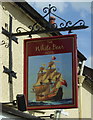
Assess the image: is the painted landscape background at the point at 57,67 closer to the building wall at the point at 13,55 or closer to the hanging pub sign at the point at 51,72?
the hanging pub sign at the point at 51,72

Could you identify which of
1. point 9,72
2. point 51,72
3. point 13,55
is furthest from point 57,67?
point 13,55

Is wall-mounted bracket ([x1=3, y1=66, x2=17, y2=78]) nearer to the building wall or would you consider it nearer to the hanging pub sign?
the building wall

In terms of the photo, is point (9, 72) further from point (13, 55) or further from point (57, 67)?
point (57, 67)

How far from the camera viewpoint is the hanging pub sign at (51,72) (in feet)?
32.3

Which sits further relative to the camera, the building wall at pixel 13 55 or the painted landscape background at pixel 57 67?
the building wall at pixel 13 55

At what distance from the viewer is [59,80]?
991 centimetres

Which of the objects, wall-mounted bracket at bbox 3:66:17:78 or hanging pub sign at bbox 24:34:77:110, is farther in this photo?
wall-mounted bracket at bbox 3:66:17:78

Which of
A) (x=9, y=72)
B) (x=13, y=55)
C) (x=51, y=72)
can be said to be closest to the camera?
(x=51, y=72)

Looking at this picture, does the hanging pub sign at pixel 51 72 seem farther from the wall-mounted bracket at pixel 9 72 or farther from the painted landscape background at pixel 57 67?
the wall-mounted bracket at pixel 9 72

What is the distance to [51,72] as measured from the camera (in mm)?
10031

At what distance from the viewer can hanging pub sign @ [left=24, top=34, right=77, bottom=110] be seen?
9.84 metres

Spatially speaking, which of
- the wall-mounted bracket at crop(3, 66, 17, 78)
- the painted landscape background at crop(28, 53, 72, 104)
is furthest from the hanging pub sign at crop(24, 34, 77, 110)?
the wall-mounted bracket at crop(3, 66, 17, 78)

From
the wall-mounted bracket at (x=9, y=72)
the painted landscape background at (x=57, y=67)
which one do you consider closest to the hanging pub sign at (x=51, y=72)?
the painted landscape background at (x=57, y=67)

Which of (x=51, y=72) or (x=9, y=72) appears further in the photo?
(x=9, y=72)
